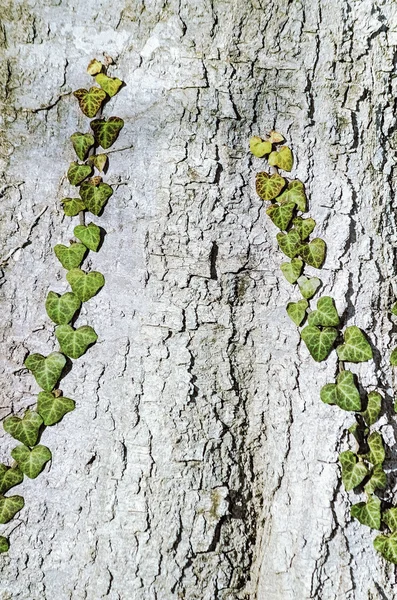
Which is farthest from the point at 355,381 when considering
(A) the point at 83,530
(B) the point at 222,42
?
(B) the point at 222,42

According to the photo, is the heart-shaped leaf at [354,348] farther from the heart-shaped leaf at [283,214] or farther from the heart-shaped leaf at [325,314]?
the heart-shaped leaf at [283,214]

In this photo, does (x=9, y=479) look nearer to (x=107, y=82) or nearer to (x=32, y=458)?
(x=32, y=458)

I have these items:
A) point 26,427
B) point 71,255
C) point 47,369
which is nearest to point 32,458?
point 26,427

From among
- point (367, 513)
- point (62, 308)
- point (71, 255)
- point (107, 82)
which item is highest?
point (107, 82)

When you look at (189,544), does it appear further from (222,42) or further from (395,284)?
(222,42)

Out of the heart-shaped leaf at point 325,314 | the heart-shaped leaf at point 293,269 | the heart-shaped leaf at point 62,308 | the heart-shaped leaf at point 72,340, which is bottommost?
→ the heart-shaped leaf at point 72,340

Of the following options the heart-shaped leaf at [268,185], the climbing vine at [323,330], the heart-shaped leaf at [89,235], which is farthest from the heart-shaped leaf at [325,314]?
the heart-shaped leaf at [89,235]
